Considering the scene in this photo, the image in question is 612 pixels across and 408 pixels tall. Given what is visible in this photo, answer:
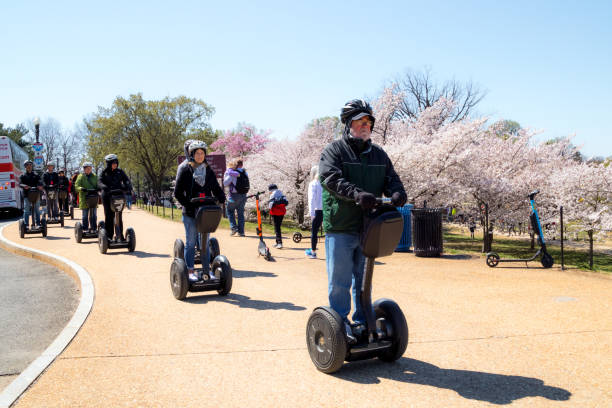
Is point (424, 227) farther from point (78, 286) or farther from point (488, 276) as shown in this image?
point (78, 286)

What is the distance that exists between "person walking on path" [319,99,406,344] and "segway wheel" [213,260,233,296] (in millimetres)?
2777

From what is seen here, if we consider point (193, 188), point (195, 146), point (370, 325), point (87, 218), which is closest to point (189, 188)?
point (193, 188)

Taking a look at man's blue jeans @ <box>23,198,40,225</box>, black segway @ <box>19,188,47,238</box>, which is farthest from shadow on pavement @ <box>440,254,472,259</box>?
man's blue jeans @ <box>23,198,40,225</box>

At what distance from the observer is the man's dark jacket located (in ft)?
11.9

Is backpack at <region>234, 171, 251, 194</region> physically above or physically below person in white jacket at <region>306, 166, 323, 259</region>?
above

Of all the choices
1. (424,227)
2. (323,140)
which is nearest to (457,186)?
(424,227)

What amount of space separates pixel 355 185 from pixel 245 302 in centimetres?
306

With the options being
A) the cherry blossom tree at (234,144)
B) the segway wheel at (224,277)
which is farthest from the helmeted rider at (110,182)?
the cherry blossom tree at (234,144)

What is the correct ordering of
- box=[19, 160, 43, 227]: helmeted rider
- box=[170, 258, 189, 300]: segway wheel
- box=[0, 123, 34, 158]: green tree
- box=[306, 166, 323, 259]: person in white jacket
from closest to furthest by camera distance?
box=[170, 258, 189, 300]: segway wheel, box=[306, 166, 323, 259]: person in white jacket, box=[19, 160, 43, 227]: helmeted rider, box=[0, 123, 34, 158]: green tree

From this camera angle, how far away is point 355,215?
3658 mm

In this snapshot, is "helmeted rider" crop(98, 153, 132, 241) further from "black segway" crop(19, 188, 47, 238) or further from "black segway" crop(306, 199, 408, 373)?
"black segway" crop(306, 199, 408, 373)

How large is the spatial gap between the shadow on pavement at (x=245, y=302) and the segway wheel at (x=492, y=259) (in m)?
5.11

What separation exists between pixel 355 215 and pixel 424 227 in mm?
7156

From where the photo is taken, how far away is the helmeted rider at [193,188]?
632 cm
